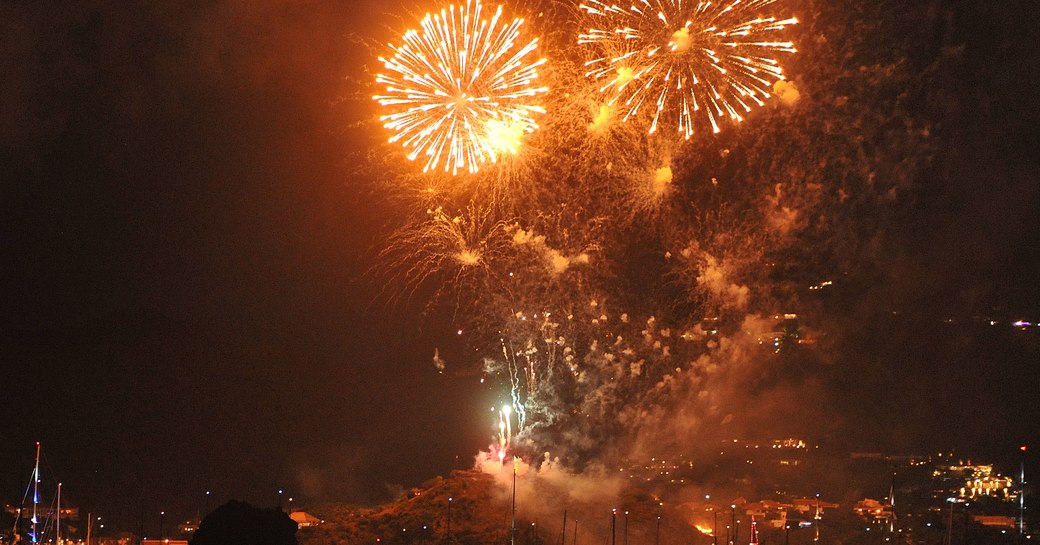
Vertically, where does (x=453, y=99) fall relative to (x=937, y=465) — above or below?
above

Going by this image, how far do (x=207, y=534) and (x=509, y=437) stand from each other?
128 feet

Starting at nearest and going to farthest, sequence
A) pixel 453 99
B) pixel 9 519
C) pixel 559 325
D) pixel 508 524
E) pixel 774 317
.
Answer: pixel 453 99 < pixel 559 325 < pixel 508 524 < pixel 774 317 < pixel 9 519

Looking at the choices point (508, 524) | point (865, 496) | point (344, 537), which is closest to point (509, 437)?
point (508, 524)

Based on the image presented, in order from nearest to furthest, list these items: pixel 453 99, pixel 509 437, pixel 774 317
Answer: pixel 453 99, pixel 509 437, pixel 774 317

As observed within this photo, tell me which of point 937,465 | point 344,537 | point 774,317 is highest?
point 774,317

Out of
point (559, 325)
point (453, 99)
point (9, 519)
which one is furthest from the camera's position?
point (9, 519)

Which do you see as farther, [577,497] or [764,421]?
[764,421]

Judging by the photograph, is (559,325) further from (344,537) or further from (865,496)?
(865,496)

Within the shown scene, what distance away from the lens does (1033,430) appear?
70688 mm

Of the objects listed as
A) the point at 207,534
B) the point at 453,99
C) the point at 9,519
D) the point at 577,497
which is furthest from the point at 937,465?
the point at 207,534

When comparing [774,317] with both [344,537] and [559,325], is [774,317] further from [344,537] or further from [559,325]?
[344,537]

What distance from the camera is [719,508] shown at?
235 feet

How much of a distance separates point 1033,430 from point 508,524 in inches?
1499

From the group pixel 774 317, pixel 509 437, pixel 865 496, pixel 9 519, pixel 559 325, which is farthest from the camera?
pixel 865 496
